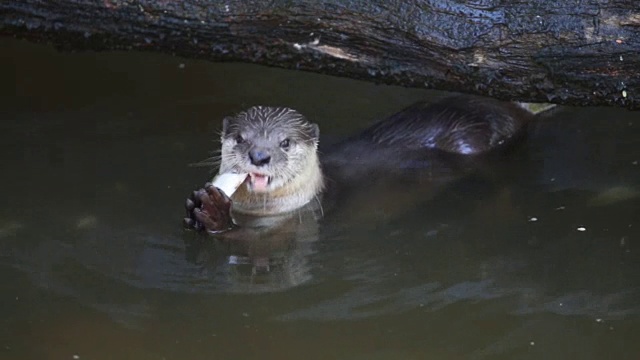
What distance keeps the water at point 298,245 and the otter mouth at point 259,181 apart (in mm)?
269

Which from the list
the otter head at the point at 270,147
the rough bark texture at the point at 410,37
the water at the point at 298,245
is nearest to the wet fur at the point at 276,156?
the otter head at the point at 270,147

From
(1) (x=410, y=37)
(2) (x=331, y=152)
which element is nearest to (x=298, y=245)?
(2) (x=331, y=152)

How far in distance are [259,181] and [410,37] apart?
0.82 meters

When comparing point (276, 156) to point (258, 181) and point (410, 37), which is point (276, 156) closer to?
point (258, 181)

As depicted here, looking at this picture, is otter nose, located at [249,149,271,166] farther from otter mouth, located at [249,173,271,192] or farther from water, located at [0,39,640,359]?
water, located at [0,39,640,359]

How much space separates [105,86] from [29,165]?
82cm

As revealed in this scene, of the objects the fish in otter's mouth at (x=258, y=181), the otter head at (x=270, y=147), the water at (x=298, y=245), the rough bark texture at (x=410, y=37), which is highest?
the rough bark texture at (x=410, y=37)

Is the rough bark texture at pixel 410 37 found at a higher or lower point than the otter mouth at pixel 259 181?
higher

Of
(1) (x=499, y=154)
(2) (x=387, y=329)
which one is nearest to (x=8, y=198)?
(2) (x=387, y=329)

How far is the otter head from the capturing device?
396 cm

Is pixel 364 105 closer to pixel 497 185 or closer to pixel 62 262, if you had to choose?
pixel 497 185

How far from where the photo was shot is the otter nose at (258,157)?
3.89 m

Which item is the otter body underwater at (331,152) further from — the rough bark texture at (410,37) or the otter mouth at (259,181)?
the rough bark texture at (410,37)

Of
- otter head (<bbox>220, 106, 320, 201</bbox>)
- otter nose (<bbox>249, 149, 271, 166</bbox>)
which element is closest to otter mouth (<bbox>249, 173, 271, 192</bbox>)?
Result: otter head (<bbox>220, 106, 320, 201</bbox>)
